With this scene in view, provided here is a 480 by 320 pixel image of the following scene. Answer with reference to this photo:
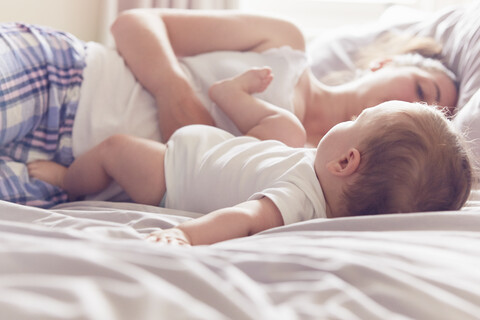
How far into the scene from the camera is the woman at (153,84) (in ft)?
4.58

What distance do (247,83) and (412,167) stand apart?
59 centimetres

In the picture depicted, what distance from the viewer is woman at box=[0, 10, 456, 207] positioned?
1.40 m

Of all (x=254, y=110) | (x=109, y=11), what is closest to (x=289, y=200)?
(x=254, y=110)

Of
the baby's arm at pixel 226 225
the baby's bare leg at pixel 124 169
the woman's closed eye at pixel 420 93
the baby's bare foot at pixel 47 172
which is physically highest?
the woman's closed eye at pixel 420 93

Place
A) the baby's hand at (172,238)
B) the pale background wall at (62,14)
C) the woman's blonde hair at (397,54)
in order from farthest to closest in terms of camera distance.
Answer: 1. the pale background wall at (62,14)
2. the woman's blonde hair at (397,54)
3. the baby's hand at (172,238)

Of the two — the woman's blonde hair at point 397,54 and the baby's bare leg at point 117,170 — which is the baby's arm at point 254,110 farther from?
the woman's blonde hair at point 397,54

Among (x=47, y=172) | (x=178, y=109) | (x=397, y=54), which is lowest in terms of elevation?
(x=47, y=172)

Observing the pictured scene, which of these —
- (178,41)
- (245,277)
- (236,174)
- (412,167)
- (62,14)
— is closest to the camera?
(245,277)

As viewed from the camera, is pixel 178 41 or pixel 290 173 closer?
pixel 290 173

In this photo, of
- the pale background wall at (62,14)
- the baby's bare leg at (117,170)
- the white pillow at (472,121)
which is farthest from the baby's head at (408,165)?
the pale background wall at (62,14)

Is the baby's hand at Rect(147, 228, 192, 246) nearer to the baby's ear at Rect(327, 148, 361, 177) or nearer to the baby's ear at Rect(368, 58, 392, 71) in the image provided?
the baby's ear at Rect(327, 148, 361, 177)

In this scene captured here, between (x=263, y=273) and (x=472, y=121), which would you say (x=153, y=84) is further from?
(x=263, y=273)

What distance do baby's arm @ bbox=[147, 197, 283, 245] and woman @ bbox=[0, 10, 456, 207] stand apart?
505 mm

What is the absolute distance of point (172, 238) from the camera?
0.91 meters
